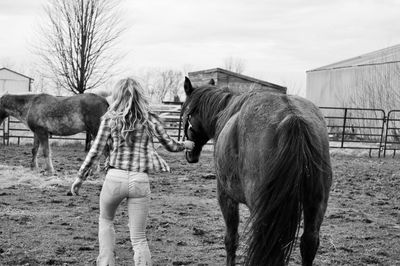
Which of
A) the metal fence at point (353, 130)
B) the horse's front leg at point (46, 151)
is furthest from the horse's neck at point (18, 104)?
the metal fence at point (353, 130)

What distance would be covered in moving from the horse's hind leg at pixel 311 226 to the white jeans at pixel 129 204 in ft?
3.56

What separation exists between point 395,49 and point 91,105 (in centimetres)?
1743

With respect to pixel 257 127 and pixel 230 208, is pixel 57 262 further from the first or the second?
pixel 257 127

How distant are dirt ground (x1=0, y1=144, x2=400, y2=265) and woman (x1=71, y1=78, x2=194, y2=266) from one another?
849mm

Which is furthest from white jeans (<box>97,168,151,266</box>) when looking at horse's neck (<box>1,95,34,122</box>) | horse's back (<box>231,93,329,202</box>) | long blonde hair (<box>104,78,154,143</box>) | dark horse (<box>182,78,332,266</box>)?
horse's neck (<box>1,95,34,122</box>)

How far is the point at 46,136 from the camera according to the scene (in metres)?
10.3

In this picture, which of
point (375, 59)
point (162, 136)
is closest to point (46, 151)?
point (162, 136)

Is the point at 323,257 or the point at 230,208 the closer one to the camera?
the point at 230,208

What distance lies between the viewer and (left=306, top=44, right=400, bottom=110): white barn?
21109mm

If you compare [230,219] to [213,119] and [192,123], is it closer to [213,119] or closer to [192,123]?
[213,119]

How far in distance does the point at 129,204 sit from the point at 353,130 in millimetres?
17430

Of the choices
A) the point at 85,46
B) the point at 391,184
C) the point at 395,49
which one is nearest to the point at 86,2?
the point at 85,46

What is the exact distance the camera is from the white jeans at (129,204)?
142 inches

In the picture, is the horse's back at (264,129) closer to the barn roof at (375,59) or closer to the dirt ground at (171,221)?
the dirt ground at (171,221)
